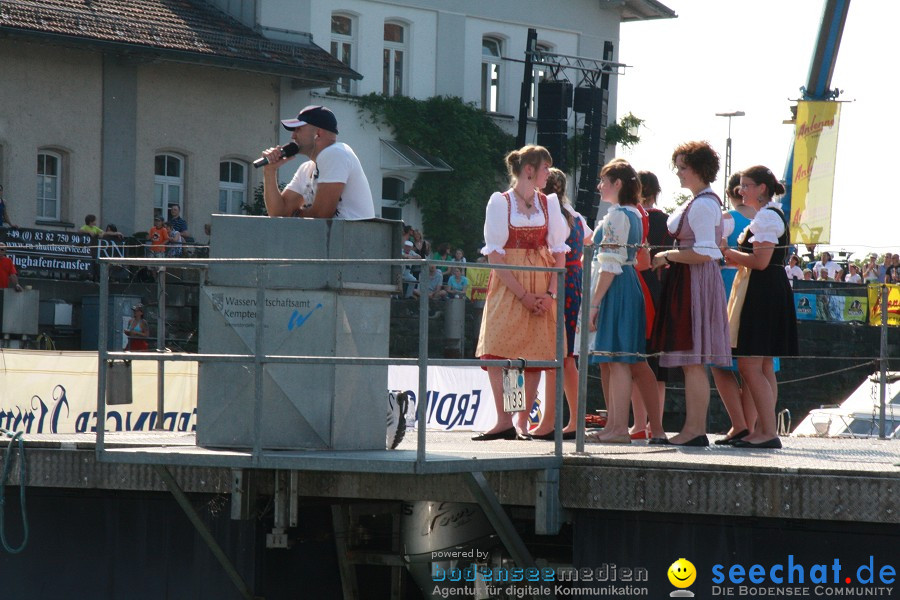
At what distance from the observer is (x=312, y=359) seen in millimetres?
6641

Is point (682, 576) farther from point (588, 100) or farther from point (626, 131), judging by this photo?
point (626, 131)

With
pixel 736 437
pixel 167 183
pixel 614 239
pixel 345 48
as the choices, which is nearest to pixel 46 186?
pixel 167 183

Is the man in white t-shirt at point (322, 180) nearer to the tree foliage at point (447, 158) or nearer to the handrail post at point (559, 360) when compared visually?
the handrail post at point (559, 360)

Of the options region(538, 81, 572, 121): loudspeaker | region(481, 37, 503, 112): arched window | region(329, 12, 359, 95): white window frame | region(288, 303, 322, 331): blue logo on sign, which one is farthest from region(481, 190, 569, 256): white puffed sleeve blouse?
region(481, 37, 503, 112): arched window

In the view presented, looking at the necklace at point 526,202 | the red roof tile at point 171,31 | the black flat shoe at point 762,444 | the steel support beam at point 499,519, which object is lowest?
the steel support beam at point 499,519

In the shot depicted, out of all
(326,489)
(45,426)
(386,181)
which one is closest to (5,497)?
(326,489)

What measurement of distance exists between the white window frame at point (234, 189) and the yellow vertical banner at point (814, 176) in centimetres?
Answer: 1253

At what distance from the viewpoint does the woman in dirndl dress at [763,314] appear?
8102 mm

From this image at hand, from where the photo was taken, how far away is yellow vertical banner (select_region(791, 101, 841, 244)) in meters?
27.6

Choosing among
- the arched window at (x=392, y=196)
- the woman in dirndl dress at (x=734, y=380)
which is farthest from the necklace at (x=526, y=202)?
the arched window at (x=392, y=196)

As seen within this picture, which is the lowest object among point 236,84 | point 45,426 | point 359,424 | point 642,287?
point 45,426

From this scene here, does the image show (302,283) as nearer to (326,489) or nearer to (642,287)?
(326,489)

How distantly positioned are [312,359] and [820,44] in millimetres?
25866

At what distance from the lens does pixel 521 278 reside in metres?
8.59
